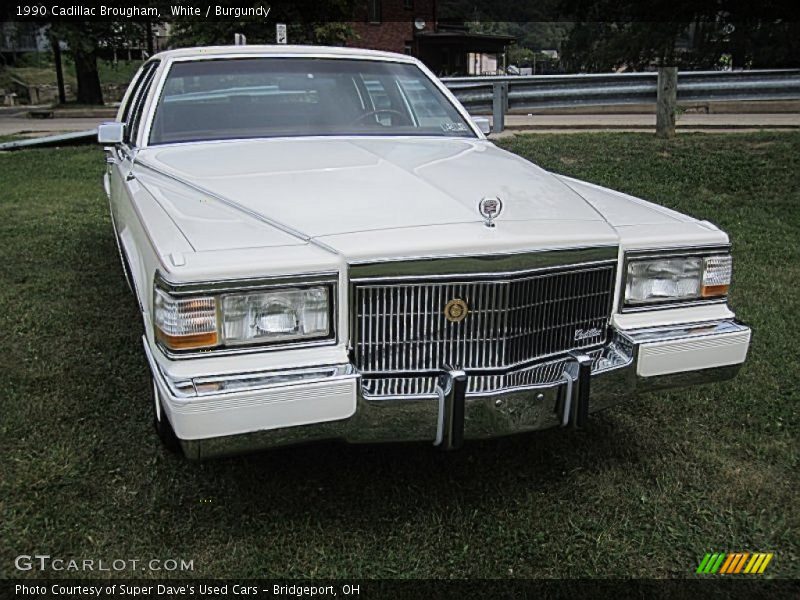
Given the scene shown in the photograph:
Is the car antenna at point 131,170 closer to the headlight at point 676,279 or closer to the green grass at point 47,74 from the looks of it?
the headlight at point 676,279

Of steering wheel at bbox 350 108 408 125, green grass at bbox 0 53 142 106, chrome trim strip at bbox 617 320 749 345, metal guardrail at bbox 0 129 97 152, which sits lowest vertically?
green grass at bbox 0 53 142 106

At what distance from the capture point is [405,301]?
2412mm

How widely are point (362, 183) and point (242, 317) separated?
0.84 metres

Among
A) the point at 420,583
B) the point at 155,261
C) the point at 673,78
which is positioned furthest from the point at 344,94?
the point at 673,78

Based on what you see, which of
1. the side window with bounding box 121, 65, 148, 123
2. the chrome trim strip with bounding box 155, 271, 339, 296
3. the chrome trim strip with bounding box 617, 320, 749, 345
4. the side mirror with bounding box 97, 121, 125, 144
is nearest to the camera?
the chrome trim strip with bounding box 155, 271, 339, 296

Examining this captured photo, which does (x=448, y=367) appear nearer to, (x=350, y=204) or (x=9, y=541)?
(x=350, y=204)

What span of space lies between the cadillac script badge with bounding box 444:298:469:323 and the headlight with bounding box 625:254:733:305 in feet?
2.20

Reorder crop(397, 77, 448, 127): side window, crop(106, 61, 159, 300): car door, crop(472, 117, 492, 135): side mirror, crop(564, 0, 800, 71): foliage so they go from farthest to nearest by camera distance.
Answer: crop(564, 0, 800, 71): foliage < crop(472, 117, 492, 135): side mirror < crop(397, 77, 448, 127): side window < crop(106, 61, 159, 300): car door

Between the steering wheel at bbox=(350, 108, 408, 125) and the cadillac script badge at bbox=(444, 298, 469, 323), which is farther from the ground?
the steering wheel at bbox=(350, 108, 408, 125)

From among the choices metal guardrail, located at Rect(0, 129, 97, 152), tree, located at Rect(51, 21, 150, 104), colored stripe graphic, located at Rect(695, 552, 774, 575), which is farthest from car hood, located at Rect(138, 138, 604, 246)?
tree, located at Rect(51, 21, 150, 104)

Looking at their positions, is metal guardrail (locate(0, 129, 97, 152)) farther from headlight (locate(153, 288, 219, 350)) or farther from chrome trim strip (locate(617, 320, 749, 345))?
chrome trim strip (locate(617, 320, 749, 345))

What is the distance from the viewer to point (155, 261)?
2.43 meters

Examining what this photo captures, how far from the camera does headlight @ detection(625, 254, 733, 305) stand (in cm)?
275

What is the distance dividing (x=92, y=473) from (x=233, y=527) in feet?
2.23
